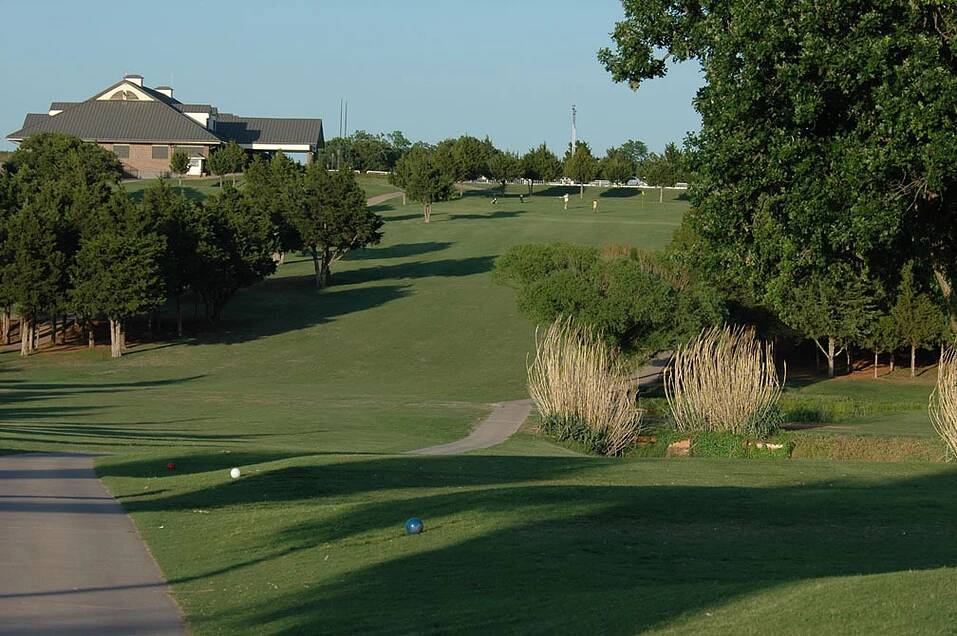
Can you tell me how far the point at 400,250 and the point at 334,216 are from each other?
21072 millimetres

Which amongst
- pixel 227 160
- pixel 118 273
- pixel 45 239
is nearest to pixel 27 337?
pixel 45 239

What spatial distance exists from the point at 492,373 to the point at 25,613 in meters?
48.8

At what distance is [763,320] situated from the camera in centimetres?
6366

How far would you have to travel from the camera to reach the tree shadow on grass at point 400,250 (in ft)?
327

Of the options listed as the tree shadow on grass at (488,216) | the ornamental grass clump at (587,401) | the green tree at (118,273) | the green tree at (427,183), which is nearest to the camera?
the ornamental grass clump at (587,401)

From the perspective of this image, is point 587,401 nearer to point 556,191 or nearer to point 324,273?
point 324,273

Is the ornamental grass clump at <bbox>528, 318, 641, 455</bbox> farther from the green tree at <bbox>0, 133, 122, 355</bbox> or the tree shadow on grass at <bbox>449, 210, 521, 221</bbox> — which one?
the tree shadow on grass at <bbox>449, 210, 521, 221</bbox>

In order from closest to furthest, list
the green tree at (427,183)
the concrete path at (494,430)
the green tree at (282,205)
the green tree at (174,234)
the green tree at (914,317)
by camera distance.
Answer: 1. the concrete path at (494,430)
2. the green tree at (914,317)
3. the green tree at (174,234)
4. the green tree at (282,205)
5. the green tree at (427,183)

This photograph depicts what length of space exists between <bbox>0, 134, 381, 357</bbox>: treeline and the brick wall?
185 ft

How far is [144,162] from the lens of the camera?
5576 inches

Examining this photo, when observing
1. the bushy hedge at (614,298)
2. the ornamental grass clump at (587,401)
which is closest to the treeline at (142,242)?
the bushy hedge at (614,298)

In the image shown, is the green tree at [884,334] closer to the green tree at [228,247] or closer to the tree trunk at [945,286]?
the green tree at [228,247]

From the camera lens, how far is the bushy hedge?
49312 mm

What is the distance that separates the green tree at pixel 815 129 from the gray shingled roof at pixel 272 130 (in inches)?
5701
